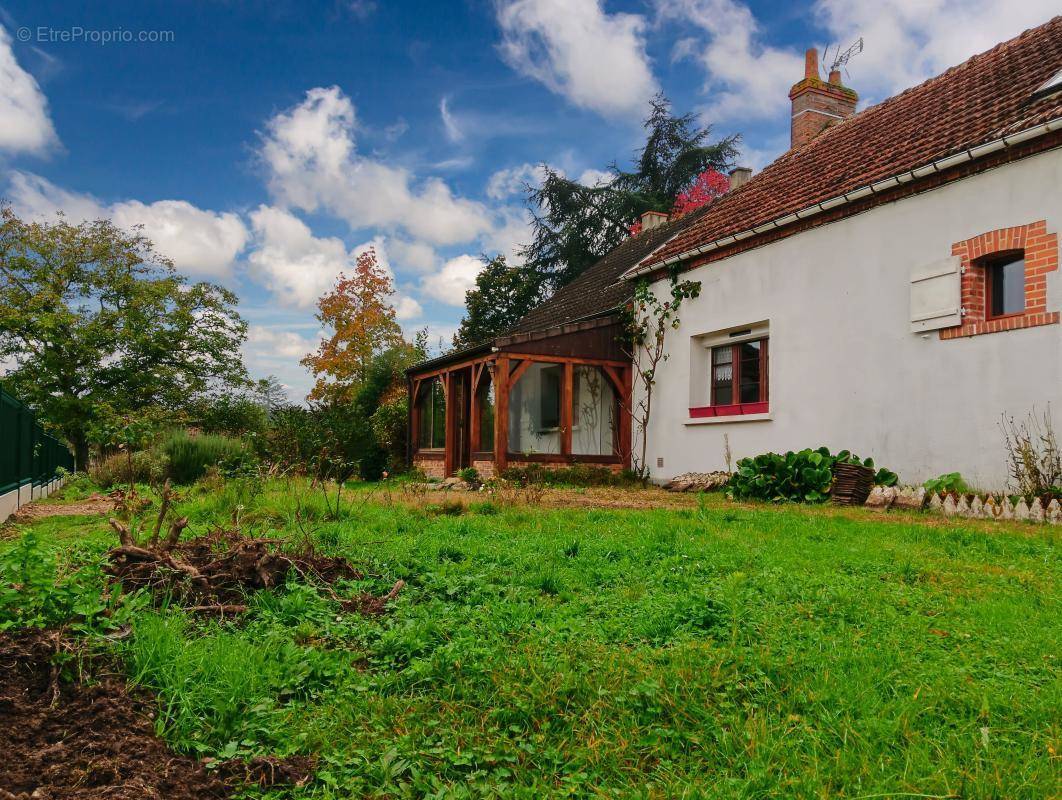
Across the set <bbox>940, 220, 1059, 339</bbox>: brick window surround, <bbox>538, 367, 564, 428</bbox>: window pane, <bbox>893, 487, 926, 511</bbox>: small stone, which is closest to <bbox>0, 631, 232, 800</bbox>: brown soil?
<bbox>893, 487, 926, 511</bbox>: small stone

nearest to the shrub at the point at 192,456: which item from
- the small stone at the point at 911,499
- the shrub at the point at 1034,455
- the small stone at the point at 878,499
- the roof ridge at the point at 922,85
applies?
the small stone at the point at 878,499

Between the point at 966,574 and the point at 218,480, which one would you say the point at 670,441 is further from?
the point at 966,574

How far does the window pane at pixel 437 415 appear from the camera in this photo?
16.7 meters

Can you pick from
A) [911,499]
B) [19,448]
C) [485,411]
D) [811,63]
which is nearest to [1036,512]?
[911,499]

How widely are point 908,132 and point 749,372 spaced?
4168mm

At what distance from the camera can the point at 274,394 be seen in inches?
1341

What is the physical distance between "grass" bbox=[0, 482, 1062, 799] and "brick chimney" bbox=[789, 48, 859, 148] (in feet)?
41.7

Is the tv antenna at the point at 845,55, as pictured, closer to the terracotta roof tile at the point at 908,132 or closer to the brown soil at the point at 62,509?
the terracotta roof tile at the point at 908,132

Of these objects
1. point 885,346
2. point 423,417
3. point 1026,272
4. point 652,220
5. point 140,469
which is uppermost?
point 652,220

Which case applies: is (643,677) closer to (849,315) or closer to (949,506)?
(949,506)

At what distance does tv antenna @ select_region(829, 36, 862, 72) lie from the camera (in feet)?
48.0

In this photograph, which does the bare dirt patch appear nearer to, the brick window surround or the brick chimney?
the brick window surround

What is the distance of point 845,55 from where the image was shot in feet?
49.1

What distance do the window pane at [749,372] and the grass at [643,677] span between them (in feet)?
22.8
